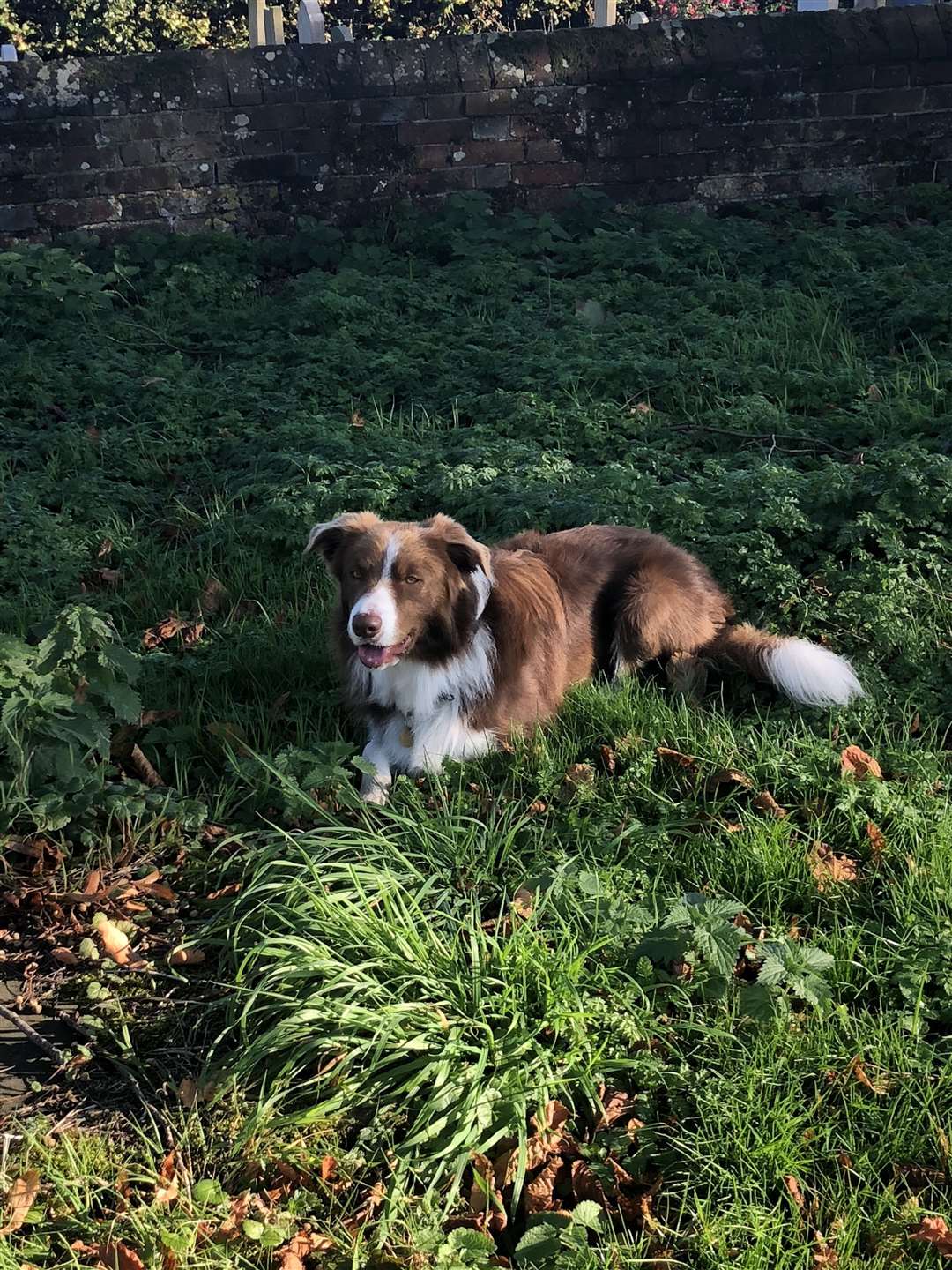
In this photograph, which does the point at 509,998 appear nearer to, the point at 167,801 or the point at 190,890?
the point at 190,890

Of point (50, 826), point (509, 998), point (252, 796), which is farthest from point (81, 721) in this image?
point (509, 998)

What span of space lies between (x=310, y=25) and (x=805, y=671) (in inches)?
312

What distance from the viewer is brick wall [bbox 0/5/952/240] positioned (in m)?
8.15

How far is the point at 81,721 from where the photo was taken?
337 centimetres

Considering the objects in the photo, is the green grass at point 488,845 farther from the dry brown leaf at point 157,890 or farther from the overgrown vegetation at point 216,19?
the overgrown vegetation at point 216,19

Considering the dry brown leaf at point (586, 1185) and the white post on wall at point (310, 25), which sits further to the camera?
the white post on wall at point (310, 25)

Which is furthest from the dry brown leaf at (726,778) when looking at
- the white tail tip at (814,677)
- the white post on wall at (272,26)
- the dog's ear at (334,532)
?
the white post on wall at (272,26)

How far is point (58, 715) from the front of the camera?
337 cm

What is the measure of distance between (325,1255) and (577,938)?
886mm

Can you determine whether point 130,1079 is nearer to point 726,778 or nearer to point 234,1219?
point 234,1219

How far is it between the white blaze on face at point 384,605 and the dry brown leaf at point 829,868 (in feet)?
4.34

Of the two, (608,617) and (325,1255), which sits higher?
(608,617)

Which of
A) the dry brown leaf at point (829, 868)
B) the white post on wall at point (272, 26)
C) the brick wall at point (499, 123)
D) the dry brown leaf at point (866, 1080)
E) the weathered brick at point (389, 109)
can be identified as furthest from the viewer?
the white post on wall at point (272, 26)

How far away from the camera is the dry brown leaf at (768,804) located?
3285 mm
